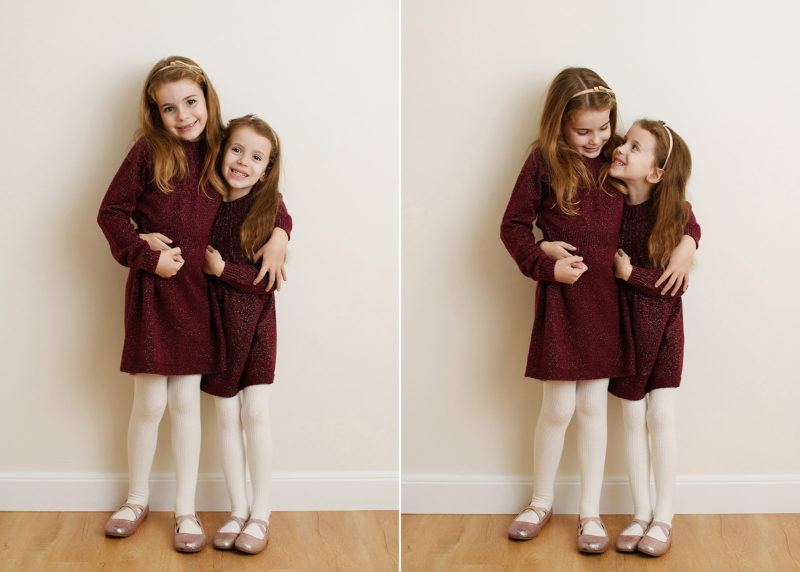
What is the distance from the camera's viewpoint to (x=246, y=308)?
6.17ft

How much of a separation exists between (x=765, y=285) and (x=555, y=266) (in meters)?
0.63

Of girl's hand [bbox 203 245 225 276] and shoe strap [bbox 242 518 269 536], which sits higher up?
girl's hand [bbox 203 245 225 276]

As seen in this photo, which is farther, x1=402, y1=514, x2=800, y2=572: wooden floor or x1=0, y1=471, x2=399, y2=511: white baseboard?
x1=0, y1=471, x2=399, y2=511: white baseboard

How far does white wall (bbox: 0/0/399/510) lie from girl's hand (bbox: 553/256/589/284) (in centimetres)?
47

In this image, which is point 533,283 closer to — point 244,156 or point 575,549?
point 575,549

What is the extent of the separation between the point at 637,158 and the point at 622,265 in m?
0.26

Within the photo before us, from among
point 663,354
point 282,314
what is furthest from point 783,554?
point 282,314

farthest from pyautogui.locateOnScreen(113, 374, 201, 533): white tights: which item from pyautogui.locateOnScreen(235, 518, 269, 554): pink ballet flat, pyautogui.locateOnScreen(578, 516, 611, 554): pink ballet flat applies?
pyautogui.locateOnScreen(578, 516, 611, 554): pink ballet flat

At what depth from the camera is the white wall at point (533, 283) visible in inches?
75.9

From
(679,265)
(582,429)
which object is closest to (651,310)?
(679,265)

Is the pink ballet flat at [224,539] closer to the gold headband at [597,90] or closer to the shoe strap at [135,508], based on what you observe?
the shoe strap at [135,508]

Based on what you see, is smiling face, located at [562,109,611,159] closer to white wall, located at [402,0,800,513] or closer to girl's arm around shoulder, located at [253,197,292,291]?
white wall, located at [402,0,800,513]

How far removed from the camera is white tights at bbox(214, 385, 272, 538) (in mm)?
1913

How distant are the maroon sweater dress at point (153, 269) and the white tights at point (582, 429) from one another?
2.75 ft
